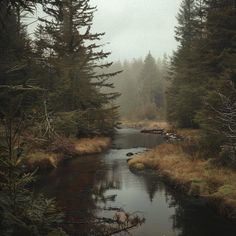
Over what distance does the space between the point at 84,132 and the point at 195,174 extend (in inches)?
700

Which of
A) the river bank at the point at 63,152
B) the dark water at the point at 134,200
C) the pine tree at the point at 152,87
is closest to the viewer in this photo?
the dark water at the point at 134,200

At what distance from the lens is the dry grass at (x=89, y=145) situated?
29.5 metres

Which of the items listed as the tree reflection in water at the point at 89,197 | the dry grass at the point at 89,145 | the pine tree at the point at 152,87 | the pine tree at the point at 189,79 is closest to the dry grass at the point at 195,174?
the tree reflection in water at the point at 89,197

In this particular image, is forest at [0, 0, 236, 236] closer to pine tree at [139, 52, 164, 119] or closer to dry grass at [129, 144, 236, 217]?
dry grass at [129, 144, 236, 217]

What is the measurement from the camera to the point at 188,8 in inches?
1941

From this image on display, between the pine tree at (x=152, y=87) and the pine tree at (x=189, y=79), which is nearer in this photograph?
the pine tree at (x=189, y=79)

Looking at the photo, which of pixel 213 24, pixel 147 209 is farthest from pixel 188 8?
pixel 147 209

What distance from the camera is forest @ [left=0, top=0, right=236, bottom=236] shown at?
240 inches

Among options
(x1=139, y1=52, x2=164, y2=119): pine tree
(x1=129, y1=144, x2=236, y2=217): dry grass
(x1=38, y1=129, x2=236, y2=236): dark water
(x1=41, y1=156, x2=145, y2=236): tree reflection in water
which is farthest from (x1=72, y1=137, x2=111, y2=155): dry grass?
(x1=139, y1=52, x2=164, y2=119): pine tree

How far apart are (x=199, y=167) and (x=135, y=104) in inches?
2975

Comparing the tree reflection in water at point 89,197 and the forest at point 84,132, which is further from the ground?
the forest at point 84,132

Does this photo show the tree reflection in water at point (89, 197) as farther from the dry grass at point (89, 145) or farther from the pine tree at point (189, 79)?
the pine tree at point (189, 79)

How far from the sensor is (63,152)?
26.2 m

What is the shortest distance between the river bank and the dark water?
107cm
